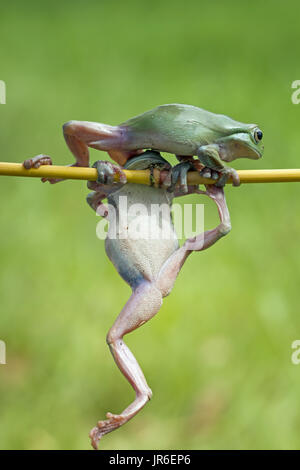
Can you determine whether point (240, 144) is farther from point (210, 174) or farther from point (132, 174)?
point (132, 174)

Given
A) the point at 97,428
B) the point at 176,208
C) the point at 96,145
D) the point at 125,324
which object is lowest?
the point at 97,428

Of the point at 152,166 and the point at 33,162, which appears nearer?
the point at 33,162

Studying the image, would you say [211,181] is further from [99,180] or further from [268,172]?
[99,180]

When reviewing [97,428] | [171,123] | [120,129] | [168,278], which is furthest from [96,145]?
[97,428]

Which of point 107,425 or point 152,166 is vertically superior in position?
point 152,166

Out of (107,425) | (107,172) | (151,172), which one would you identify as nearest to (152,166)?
(151,172)

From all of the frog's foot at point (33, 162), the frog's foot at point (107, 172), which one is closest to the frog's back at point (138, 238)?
the frog's foot at point (107, 172)

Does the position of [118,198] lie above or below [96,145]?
below

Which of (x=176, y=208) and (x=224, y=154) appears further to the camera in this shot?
(x=176, y=208)
